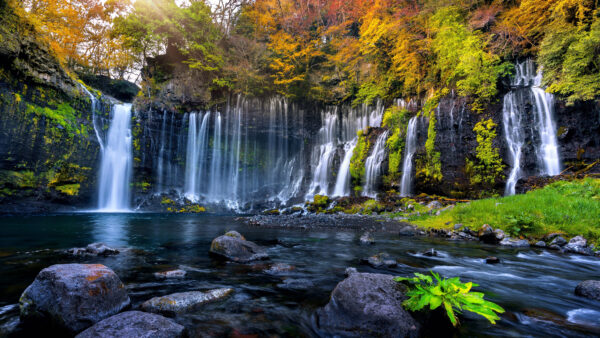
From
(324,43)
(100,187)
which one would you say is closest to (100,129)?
(100,187)

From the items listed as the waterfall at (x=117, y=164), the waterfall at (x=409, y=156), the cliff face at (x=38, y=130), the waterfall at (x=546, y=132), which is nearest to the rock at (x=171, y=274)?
the waterfall at (x=409, y=156)

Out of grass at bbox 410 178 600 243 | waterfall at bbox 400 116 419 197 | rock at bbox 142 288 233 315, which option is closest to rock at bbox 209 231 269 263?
rock at bbox 142 288 233 315

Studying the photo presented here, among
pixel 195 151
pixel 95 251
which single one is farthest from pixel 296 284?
pixel 195 151

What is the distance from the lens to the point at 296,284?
368 centimetres

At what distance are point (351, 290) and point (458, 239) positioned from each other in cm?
686

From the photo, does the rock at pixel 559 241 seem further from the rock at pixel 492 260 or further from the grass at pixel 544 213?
the rock at pixel 492 260

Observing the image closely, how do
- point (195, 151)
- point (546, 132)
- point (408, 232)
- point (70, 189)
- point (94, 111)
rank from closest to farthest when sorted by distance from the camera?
1. point (408, 232)
2. point (546, 132)
3. point (70, 189)
4. point (94, 111)
5. point (195, 151)

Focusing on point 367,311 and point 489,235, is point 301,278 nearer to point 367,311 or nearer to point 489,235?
point 367,311

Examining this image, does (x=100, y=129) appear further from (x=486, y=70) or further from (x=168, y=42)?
(x=486, y=70)

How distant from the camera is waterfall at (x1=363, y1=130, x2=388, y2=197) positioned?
18.3 m

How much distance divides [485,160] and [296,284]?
13804 millimetres

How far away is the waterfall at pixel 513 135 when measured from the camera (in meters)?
12.4

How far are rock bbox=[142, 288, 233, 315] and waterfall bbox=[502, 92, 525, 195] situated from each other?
14.2 m

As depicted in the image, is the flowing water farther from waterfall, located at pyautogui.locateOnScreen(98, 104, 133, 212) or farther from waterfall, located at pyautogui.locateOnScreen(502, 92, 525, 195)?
waterfall, located at pyautogui.locateOnScreen(98, 104, 133, 212)
